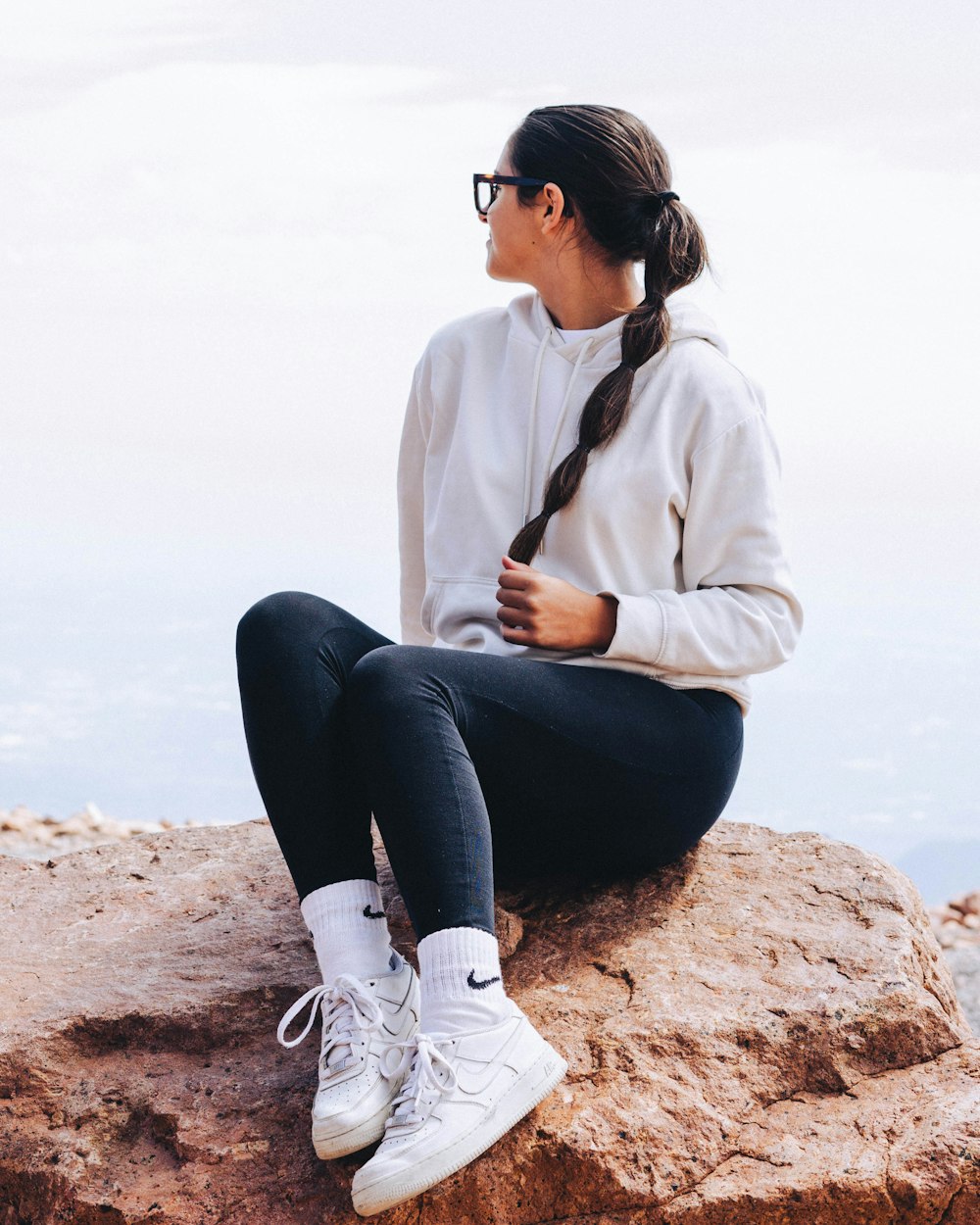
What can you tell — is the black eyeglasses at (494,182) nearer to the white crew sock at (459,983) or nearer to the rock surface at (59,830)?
the white crew sock at (459,983)

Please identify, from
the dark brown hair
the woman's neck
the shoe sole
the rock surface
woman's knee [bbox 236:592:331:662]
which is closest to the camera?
the shoe sole

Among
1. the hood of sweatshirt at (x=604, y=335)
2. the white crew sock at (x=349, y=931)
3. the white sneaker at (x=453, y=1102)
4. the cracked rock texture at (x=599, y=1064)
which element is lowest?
the cracked rock texture at (x=599, y=1064)

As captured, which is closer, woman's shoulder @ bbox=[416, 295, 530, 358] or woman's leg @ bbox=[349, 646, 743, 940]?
woman's leg @ bbox=[349, 646, 743, 940]

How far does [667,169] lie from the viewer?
240 centimetres

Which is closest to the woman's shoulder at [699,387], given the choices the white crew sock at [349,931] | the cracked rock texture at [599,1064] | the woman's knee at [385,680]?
the woman's knee at [385,680]

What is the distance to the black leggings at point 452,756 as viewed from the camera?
1.81m

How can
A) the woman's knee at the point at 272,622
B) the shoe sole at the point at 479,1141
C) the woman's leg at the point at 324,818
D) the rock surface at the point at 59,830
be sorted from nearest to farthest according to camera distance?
the shoe sole at the point at 479,1141 < the woman's leg at the point at 324,818 < the woman's knee at the point at 272,622 < the rock surface at the point at 59,830

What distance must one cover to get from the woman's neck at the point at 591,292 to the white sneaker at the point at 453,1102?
131cm

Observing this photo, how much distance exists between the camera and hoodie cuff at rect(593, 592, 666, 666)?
6.79 ft

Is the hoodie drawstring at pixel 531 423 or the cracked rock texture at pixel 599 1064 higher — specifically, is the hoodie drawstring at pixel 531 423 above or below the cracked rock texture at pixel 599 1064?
above

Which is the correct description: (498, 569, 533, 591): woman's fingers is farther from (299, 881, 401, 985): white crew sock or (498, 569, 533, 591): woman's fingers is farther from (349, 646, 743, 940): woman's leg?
(299, 881, 401, 985): white crew sock

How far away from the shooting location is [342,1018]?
184 centimetres

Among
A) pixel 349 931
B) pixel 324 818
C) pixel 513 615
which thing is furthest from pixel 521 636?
pixel 349 931

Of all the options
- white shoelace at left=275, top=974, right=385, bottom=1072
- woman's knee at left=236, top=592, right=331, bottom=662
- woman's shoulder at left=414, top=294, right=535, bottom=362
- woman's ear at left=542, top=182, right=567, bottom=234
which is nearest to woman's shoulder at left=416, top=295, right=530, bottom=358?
woman's shoulder at left=414, top=294, right=535, bottom=362
